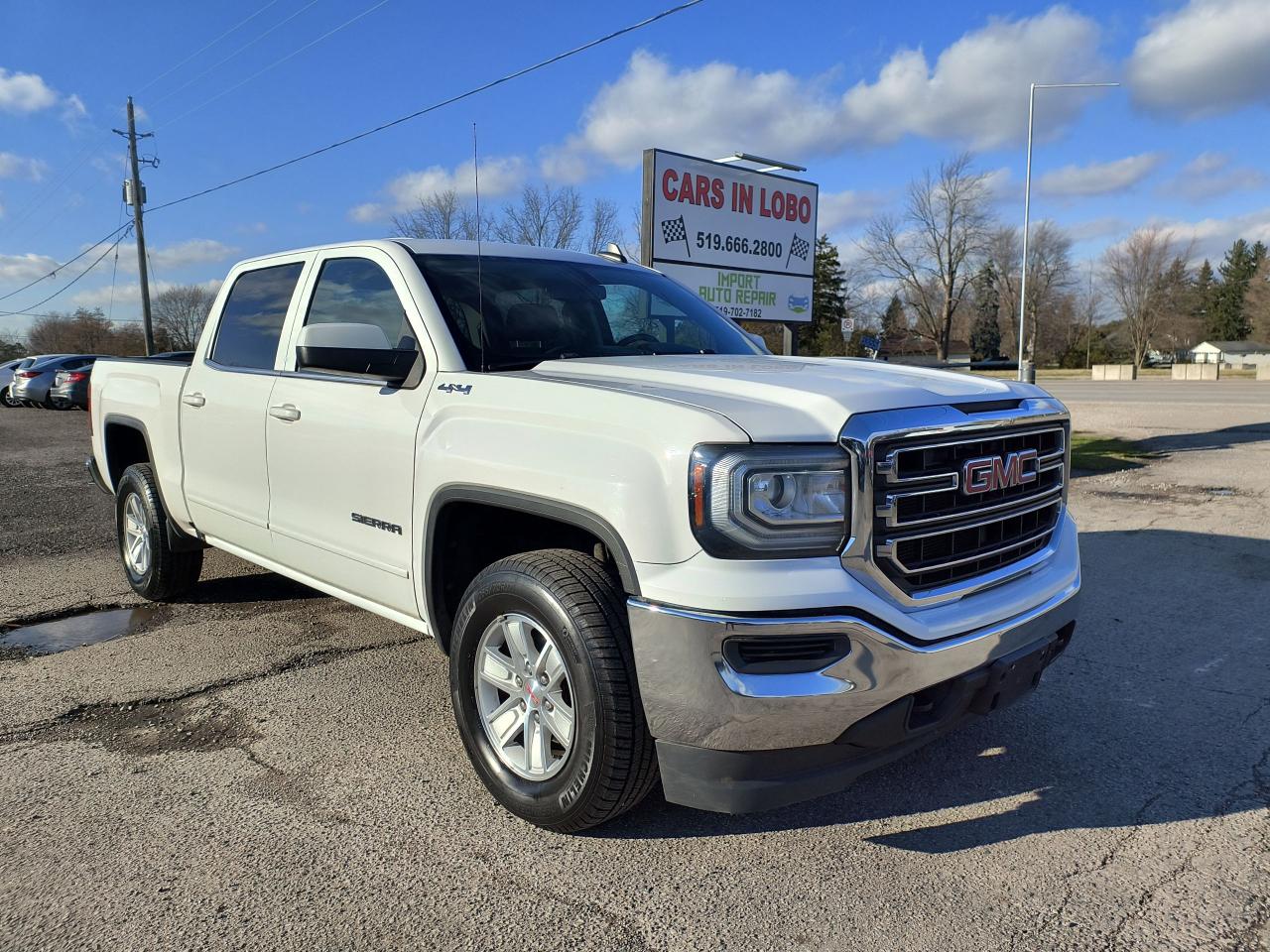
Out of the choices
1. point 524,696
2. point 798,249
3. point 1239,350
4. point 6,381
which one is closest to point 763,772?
point 524,696

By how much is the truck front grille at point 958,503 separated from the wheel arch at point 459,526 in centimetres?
78

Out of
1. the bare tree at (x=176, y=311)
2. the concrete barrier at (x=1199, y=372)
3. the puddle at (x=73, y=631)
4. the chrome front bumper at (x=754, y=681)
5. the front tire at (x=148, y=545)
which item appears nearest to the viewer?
the chrome front bumper at (x=754, y=681)

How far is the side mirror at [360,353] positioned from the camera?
3.44 metres

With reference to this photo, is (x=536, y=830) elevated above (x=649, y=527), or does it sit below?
below

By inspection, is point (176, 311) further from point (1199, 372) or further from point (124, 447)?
point (1199, 372)

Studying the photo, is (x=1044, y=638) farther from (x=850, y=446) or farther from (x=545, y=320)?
(x=545, y=320)

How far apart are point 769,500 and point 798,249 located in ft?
40.9

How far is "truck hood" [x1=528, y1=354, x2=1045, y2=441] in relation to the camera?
99.0 inches

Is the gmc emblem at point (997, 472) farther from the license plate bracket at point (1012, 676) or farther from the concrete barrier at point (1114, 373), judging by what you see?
the concrete barrier at point (1114, 373)

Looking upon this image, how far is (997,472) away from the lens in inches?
112

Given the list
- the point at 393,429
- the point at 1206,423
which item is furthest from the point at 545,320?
the point at 1206,423

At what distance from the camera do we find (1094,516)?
8180 millimetres

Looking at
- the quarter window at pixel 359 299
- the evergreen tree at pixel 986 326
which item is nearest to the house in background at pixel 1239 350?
the evergreen tree at pixel 986 326

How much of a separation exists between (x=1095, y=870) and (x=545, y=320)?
2.75m
